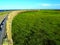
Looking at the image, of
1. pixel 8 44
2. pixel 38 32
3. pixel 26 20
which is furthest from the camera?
pixel 26 20

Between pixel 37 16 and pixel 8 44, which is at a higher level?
pixel 37 16

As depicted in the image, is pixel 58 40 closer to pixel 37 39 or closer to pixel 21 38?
pixel 37 39

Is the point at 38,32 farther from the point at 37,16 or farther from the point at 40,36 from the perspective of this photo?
the point at 37,16

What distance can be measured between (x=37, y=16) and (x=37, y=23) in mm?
765

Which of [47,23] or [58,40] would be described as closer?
[58,40]

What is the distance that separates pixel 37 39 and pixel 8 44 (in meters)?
1.48

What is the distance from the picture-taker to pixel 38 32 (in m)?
9.18

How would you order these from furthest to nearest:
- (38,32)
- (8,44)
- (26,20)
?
1. (26,20)
2. (38,32)
3. (8,44)

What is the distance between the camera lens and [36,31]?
364 inches

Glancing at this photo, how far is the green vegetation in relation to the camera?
8.84 metres

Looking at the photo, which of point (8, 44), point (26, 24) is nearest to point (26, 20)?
point (26, 24)

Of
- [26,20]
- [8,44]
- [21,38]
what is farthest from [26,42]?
[26,20]

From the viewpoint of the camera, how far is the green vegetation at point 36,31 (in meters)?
8.84

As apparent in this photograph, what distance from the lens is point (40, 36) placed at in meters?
9.02
